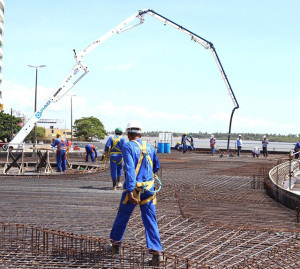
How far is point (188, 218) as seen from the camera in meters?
7.22

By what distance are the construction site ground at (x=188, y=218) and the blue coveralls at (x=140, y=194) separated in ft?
1.92

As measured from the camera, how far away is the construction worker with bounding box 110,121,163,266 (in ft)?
15.3

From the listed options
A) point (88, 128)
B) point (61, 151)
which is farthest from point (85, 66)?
point (88, 128)

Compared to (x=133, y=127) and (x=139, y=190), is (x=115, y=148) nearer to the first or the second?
(x=133, y=127)

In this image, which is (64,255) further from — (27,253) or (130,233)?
(130,233)

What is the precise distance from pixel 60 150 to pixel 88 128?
96.2 metres

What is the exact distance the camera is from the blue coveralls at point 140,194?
466 centimetres

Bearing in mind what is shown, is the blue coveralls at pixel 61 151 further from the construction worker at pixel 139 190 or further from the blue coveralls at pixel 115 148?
the construction worker at pixel 139 190

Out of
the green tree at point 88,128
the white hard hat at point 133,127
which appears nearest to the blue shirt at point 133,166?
the white hard hat at point 133,127

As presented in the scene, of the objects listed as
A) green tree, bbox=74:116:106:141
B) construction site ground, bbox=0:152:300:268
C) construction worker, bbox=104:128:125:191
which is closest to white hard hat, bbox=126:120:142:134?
construction site ground, bbox=0:152:300:268

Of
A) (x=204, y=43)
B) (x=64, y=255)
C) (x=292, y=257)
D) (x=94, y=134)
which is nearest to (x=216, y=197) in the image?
(x=292, y=257)

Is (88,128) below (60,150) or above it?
above

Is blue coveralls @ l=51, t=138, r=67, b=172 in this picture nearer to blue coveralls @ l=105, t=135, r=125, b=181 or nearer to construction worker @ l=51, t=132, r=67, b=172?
construction worker @ l=51, t=132, r=67, b=172

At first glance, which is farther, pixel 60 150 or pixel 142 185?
pixel 60 150
